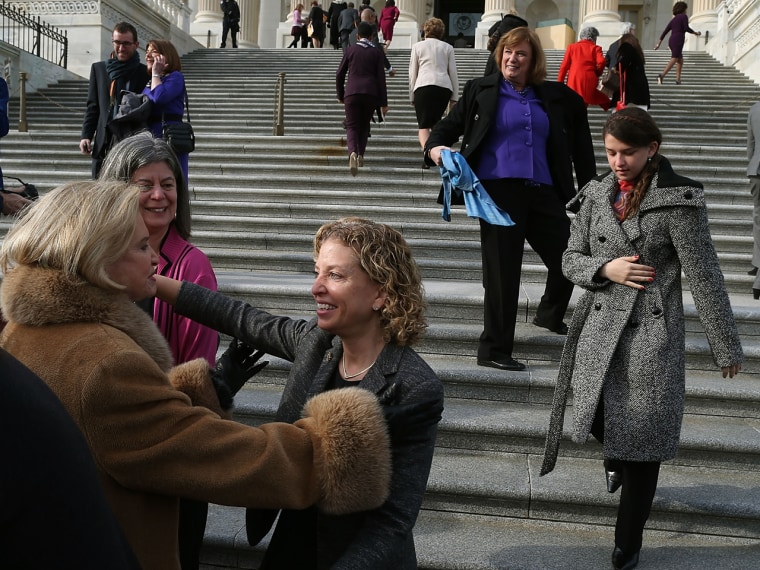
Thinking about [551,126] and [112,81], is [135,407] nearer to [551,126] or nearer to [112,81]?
[551,126]

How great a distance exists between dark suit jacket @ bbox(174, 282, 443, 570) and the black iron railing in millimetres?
15505

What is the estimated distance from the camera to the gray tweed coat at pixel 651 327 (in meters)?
2.89

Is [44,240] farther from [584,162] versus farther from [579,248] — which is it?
[584,162]

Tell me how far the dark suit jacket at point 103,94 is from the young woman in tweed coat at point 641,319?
4.28 metres

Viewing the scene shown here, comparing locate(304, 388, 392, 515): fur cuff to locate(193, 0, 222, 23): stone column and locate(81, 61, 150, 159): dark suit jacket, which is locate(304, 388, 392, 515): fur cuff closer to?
locate(81, 61, 150, 159): dark suit jacket

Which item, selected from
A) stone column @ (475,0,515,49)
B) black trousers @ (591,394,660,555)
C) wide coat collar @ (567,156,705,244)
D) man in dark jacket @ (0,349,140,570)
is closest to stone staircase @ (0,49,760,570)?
black trousers @ (591,394,660,555)

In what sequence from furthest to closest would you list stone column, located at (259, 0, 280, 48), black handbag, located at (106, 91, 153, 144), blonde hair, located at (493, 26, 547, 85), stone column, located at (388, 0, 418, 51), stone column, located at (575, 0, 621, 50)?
1. stone column, located at (259, 0, 280, 48)
2. stone column, located at (388, 0, 418, 51)
3. stone column, located at (575, 0, 621, 50)
4. black handbag, located at (106, 91, 153, 144)
5. blonde hair, located at (493, 26, 547, 85)

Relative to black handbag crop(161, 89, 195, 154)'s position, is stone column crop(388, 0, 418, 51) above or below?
above

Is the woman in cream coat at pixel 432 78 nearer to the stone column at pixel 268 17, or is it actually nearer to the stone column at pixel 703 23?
the stone column at pixel 703 23

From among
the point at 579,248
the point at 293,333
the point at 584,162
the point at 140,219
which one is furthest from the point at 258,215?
the point at 140,219

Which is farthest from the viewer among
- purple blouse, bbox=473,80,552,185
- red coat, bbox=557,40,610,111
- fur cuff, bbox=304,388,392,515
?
red coat, bbox=557,40,610,111

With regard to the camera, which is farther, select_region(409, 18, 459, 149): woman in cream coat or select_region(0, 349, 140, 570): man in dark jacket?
select_region(409, 18, 459, 149): woman in cream coat

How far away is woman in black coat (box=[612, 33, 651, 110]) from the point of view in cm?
1058

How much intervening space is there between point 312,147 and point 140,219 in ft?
29.2
